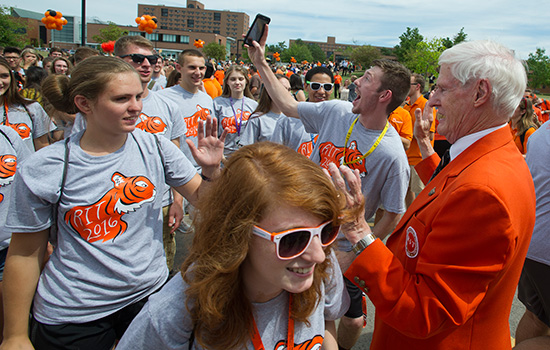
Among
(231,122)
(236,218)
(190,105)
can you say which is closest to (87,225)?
(236,218)

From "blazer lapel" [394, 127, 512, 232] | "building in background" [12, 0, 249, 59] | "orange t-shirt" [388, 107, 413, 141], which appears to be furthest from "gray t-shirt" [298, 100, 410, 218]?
"building in background" [12, 0, 249, 59]

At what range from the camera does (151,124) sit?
3406mm

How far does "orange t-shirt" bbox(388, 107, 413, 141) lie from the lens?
18.7ft

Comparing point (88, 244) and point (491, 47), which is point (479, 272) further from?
point (88, 244)

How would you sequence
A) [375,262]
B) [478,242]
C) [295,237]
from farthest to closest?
[375,262], [478,242], [295,237]

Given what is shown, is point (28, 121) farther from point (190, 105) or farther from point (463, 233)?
point (463, 233)

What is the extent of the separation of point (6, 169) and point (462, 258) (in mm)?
2705

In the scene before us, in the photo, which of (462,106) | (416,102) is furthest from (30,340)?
(416,102)

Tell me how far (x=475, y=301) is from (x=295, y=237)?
77 cm

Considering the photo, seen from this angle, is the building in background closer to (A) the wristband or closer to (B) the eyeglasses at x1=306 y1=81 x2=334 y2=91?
(B) the eyeglasses at x1=306 y1=81 x2=334 y2=91

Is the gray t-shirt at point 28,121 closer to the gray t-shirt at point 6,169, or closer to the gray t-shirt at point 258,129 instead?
the gray t-shirt at point 6,169

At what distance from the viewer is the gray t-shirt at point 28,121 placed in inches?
132

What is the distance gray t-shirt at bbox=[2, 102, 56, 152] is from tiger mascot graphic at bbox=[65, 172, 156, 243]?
6.32 feet

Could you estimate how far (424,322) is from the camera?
4.71 feet
